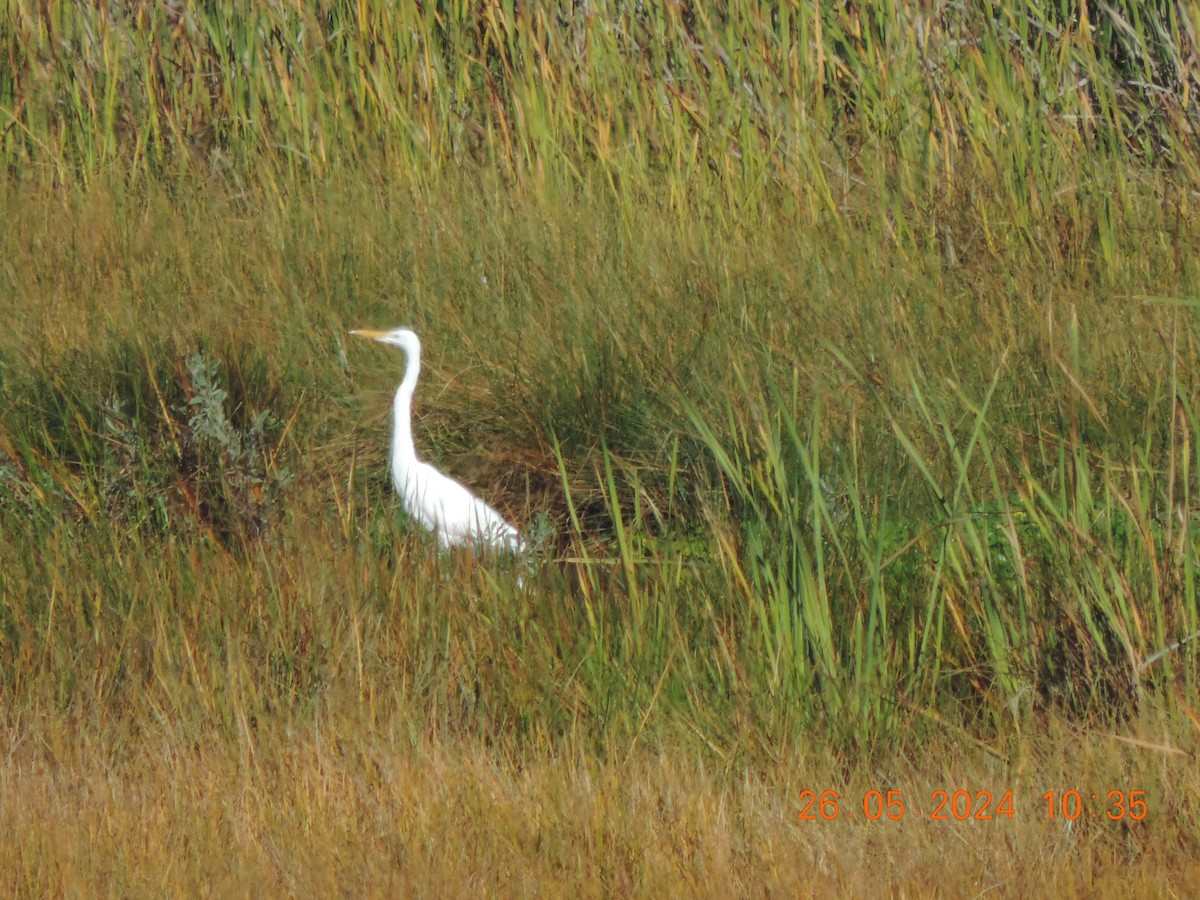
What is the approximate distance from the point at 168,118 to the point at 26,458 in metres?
2.20

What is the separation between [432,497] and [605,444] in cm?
54

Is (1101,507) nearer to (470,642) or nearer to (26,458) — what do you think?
(470,642)

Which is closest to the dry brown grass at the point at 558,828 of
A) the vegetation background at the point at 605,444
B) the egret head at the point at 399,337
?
the vegetation background at the point at 605,444

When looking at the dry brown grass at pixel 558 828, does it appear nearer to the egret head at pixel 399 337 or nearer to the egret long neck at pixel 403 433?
the egret long neck at pixel 403 433

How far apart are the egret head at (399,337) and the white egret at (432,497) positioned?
0.16 ft

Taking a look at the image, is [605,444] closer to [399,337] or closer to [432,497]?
[432,497]

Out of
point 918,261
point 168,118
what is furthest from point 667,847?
point 168,118

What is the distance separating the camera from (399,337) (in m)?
3.52

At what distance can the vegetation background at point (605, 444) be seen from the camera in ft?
6.84

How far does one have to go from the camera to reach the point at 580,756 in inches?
87.7
